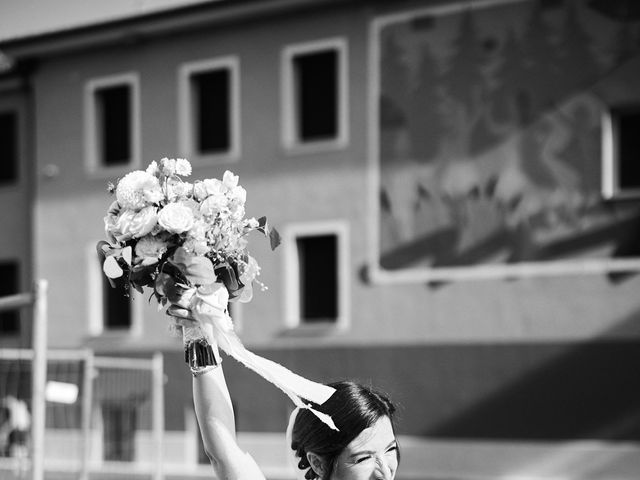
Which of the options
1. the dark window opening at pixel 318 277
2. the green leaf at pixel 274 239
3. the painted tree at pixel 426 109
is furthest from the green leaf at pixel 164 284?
the dark window opening at pixel 318 277

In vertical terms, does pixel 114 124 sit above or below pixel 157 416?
above

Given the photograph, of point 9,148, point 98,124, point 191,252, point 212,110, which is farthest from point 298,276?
point 191,252

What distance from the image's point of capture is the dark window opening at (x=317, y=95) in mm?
19656

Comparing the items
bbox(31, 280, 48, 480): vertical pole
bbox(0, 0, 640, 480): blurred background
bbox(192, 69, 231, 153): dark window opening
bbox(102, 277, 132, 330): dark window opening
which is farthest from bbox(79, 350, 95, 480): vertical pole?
bbox(102, 277, 132, 330): dark window opening

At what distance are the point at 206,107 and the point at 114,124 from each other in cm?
228

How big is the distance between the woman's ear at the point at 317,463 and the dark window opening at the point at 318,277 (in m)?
16.4

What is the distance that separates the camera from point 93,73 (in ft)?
73.2

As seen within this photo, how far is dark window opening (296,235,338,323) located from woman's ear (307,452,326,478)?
16.4 meters

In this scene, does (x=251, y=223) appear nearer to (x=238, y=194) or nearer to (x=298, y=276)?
(x=238, y=194)

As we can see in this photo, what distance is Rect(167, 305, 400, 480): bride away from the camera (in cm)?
278

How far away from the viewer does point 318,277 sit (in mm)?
19609

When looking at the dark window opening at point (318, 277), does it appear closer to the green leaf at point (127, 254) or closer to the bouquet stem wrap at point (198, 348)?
the green leaf at point (127, 254)

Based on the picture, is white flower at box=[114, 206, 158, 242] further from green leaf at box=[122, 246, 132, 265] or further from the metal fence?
the metal fence

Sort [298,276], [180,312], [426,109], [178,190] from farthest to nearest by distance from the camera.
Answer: [298,276]
[426,109]
[178,190]
[180,312]
